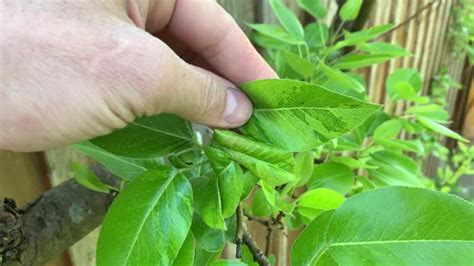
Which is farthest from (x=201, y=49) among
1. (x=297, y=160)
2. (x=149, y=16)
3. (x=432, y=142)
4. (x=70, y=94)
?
(x=432, y=142)

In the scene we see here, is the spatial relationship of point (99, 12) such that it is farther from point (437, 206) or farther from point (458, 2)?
point (458, 2)

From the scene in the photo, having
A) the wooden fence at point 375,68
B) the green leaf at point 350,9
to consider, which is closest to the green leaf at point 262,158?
the wooden fence at point 375,68

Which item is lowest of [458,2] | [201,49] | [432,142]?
[432,142]

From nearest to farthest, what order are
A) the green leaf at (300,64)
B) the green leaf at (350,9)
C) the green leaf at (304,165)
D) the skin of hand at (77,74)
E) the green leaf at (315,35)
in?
the skin of hand at (77,74) → the green leaf at (304,165) → the green leaf at (300,64) → the green leaf at (350,9) → the green leaf at (315,35)

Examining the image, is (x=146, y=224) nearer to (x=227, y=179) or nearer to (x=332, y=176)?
Result: (x=227, y=179)

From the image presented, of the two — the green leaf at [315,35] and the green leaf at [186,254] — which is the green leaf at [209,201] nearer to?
the green leaf at [186,254]

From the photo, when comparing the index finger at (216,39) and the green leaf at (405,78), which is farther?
the green leaf at (405,78)

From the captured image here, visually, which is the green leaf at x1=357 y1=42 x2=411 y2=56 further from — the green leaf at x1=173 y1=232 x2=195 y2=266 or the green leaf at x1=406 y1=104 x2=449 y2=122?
the green leaf at x1=173 y1=232 x2=195 y2=266
